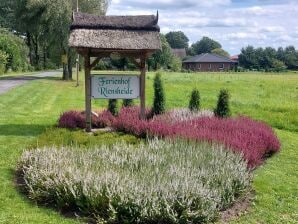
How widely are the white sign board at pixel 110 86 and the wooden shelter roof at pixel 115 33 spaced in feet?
3.17

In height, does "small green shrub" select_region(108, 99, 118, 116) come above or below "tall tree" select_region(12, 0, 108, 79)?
below

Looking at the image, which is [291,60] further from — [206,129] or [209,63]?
[206,129]

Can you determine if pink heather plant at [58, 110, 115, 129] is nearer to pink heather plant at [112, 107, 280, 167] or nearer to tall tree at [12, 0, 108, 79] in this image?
pink heather plant at [112, 107, 280, 167]

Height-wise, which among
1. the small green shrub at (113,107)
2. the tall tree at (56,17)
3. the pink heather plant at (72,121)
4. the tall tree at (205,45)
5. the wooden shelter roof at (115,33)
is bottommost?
the pink heather plant at (72,121)

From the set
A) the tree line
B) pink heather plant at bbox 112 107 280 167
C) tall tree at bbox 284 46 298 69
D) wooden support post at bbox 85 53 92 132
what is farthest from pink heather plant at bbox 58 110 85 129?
tall tree at bbox 284 46 298 69

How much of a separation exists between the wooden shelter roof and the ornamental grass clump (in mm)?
4615

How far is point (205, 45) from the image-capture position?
19425 cm

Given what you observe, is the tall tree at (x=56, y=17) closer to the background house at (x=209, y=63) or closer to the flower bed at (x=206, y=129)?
the flower bed at (x=206, y=129)

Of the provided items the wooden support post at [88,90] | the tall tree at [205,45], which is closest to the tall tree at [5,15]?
the wooden support post at [88,90]

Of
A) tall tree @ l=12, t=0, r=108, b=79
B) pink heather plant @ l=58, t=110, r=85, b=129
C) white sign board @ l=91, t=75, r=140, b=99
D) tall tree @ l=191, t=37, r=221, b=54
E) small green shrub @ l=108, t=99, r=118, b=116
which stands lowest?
pink heather plant @ l=58, t=110, r=85, b=129

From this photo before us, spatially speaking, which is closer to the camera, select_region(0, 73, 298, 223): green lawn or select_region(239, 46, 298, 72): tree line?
select_region(0, 73, 298, 223): green lawn

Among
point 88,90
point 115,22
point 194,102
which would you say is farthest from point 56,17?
point 88,90

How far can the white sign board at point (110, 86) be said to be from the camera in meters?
14.6

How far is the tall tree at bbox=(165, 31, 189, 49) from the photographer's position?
630 feet
